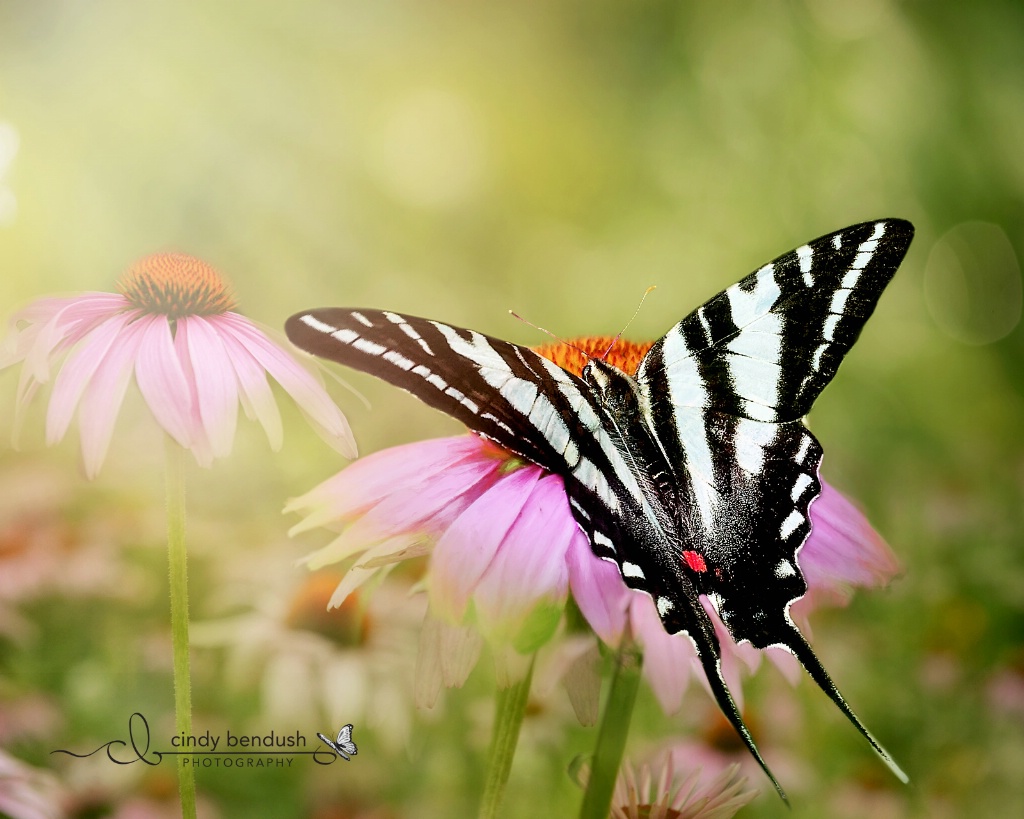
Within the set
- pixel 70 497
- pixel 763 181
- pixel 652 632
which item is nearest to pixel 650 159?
pixel 763 181

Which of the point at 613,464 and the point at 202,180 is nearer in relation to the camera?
the point at 613,464

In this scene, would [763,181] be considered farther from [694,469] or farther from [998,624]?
[998,624]

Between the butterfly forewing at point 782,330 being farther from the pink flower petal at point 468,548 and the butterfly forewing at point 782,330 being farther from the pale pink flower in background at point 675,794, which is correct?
the pale pink flower in background at point 675,794

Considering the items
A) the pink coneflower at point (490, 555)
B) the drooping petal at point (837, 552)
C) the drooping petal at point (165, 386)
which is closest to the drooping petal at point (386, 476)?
the pink coneflower at point (490, 555)

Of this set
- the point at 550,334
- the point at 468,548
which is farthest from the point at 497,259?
the point at 468,548

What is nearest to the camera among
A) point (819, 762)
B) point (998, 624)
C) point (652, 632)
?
point (652, 632)

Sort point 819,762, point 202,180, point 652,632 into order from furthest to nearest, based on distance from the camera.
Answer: point 819,762, point 202,180, point 652,632

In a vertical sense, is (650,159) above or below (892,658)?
above
